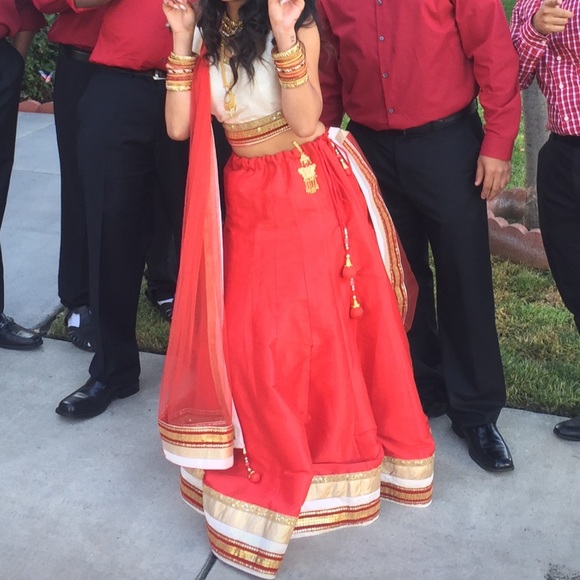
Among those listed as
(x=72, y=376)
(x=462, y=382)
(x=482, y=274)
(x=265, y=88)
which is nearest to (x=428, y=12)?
(x=265, y=88)

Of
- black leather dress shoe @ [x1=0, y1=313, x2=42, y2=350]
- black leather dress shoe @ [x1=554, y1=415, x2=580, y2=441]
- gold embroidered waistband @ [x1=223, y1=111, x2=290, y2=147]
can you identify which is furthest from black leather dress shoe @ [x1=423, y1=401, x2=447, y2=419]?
black leather dress shoe @ [x1=0, y1=313, x2=42, y2=350]

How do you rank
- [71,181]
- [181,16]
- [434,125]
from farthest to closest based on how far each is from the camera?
1. [71,181]
2. [434,125]
3. [181,16]

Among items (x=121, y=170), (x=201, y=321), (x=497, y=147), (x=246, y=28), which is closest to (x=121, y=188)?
(x=121, y=170)

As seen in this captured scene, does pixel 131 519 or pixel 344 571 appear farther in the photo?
pixel 131 519

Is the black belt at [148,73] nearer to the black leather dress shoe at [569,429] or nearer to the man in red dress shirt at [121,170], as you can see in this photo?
the man in red dress shirt at [121,170]

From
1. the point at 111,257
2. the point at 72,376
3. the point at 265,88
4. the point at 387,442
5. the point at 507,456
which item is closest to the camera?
the point at 265,88

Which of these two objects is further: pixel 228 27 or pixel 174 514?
pixel 174 514

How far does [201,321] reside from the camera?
2.88 meters

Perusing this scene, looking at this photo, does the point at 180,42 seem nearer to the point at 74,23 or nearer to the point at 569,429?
the point at 74,23

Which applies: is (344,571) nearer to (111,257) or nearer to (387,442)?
(387,442)

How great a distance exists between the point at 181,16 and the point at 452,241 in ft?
3.63

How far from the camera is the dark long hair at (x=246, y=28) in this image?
8.53 ft

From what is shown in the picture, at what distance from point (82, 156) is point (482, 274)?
147cm

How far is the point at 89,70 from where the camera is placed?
143 inches
